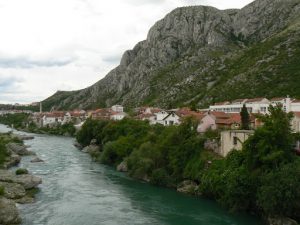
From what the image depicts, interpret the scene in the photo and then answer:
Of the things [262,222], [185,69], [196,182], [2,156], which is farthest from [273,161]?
[185,69]

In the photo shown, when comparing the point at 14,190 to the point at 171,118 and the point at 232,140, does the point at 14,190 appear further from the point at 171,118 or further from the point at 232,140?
the point at 171,118

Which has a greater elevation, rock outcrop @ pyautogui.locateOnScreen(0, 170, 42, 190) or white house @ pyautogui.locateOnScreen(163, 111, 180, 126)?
white house @ pyautogui.locateOnScreen(163, 111, 180, 126)

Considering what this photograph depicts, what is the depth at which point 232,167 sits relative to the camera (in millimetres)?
41344

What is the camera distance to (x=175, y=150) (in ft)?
168

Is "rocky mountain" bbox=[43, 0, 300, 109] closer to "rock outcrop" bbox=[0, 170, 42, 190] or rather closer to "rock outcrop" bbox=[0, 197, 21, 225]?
"rock outcrop" bbox=[0, 170, 42, 190]

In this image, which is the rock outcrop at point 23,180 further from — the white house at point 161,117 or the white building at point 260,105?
the white house at point 161,117

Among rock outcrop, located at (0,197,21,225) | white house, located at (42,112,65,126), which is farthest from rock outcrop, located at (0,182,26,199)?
white house, located at (42,112,65,126)

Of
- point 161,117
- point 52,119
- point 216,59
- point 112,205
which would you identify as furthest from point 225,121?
point 52,119

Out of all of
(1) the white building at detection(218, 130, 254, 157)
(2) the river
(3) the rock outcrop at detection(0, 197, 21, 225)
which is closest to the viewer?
(3) the rock outcrop at detection(0, 197, 21, 225)

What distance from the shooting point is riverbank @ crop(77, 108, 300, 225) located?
32.8m

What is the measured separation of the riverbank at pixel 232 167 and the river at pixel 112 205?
5.11ft

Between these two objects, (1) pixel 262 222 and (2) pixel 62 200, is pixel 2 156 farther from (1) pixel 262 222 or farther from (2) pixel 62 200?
(1) pixel 262 222

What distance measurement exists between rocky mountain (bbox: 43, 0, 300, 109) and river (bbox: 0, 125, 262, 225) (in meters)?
59.9

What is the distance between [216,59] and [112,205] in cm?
12100
